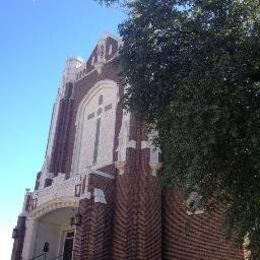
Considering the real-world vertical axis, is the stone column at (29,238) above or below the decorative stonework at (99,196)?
below

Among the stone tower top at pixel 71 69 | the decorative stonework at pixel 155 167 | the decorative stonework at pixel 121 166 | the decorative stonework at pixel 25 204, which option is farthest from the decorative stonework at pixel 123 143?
the stone tower top at pixel 71 69

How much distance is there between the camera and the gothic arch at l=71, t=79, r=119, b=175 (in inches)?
906

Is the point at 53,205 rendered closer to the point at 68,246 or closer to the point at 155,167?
the point at 68,246

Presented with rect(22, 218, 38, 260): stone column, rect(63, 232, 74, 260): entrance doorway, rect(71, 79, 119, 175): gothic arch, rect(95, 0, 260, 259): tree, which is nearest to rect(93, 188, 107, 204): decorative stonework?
rect(63, 232, 74, 260): entrance doorway

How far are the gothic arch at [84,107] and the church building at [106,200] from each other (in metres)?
0.06

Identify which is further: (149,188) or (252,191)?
(149,188)

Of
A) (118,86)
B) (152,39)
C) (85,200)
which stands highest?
(118,86)

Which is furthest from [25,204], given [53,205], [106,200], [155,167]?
[155,167]

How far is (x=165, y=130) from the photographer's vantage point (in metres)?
12.3

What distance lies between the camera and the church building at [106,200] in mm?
16625

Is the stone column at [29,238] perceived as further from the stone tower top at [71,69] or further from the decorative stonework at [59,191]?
the stone tower top at [71,69]

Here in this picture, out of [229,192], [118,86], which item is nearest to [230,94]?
[229,192]

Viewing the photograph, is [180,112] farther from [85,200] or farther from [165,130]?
[85,200]

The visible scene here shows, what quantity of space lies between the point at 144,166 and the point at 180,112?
25.5 feet
